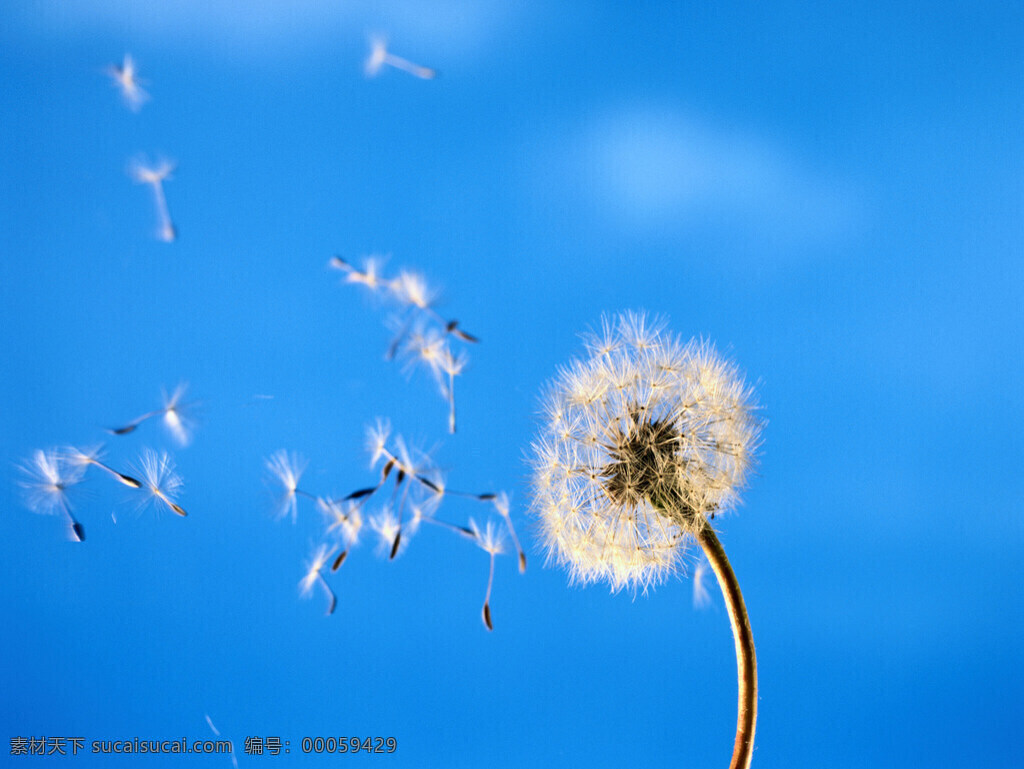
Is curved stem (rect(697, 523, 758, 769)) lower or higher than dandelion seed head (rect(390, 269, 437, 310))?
lower

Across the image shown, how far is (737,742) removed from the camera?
2.17 m

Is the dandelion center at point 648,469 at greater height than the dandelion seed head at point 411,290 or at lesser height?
lesser

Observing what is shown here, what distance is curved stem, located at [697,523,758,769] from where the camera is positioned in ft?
7.04

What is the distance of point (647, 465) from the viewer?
214 cm

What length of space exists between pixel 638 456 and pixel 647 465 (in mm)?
34

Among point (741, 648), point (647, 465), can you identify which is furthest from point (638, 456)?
point (741, 648)

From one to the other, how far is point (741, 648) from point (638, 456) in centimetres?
59

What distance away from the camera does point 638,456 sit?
215 cm

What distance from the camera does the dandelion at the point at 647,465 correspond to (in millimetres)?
2150

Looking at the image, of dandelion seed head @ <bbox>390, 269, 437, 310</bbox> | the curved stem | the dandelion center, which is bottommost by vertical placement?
the curved stem

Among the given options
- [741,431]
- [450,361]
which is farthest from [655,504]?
[450,361]

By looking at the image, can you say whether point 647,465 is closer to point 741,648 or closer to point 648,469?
point 648,469

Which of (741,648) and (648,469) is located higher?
(648,469)

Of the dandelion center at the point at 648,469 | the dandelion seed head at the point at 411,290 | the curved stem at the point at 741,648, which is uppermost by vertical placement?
the dandelion seed head at the point at 411,290
